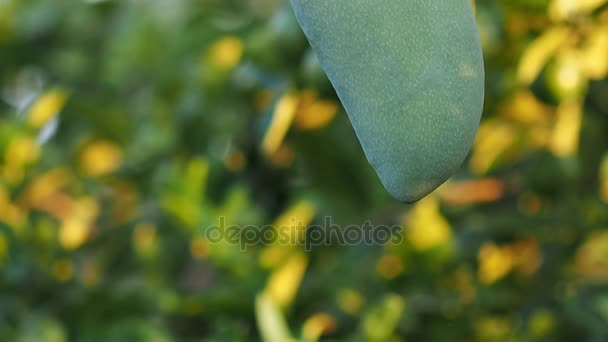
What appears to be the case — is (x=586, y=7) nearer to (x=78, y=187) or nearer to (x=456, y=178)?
(x=456, y=178)

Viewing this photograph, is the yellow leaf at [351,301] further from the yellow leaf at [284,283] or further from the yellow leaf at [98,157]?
the yellow leaf at [98,157]

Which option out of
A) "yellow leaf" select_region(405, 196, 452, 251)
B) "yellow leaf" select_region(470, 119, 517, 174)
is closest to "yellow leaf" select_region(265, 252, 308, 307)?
"yellow leaf" select_region(405, 196, 452, 251)

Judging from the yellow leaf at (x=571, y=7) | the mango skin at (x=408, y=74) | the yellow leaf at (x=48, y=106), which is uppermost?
the mango skin at (x=408, y=74)

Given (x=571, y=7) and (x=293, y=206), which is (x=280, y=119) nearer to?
(x=293, y=206)

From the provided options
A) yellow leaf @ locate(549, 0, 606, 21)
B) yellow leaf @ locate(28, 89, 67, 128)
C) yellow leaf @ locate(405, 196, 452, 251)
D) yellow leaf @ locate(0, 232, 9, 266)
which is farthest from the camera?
yellow leaf @ locate(28, 89, 67, 128)

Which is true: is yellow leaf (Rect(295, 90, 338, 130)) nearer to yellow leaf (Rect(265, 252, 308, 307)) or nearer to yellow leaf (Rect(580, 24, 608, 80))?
yellow leaf (Rect(265, 252, 308, 307))

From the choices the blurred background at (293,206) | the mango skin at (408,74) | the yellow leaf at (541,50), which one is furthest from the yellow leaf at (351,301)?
the mango skin at (408,74)
